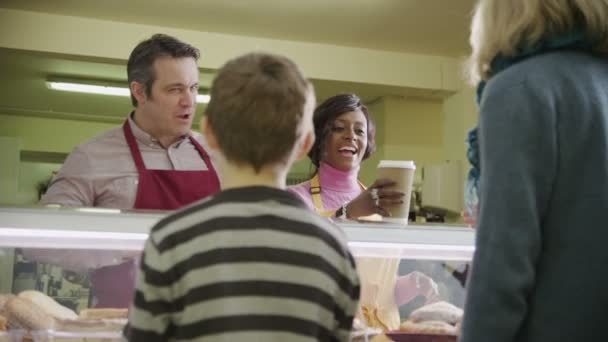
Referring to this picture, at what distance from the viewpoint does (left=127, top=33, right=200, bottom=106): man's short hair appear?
227cm

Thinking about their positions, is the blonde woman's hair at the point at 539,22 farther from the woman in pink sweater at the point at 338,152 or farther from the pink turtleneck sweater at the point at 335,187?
the pink turtleneck sweater at the point at 335,187

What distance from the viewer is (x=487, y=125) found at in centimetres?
115

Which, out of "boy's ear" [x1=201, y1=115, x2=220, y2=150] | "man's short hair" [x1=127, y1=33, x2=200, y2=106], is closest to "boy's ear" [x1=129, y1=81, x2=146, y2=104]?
"man's short hair" [x1=127, y1=33, x2=200, y2=106]

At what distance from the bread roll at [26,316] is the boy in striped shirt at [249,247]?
0.48 m

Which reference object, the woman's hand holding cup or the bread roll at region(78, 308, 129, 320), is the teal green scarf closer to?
the woman's hand holding cup

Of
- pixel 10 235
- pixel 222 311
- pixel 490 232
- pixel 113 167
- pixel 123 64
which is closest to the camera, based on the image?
pixel 222 311

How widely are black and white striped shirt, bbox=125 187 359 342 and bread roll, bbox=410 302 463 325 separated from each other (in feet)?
2.31

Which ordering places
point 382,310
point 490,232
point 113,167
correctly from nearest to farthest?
1. point 490,232
2. point 382,310
3. point 113,167

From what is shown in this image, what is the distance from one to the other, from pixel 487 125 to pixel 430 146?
21.7 feet

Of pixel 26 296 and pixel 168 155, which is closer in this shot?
pixel 26 296

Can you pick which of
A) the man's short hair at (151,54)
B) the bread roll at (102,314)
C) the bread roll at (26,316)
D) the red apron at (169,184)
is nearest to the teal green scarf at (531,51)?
the bread roll at (102,314)

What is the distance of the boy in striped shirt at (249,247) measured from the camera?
3.29 ft

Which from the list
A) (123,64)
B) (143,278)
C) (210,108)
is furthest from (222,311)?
(123,64)

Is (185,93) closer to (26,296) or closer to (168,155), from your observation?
(168,155)
